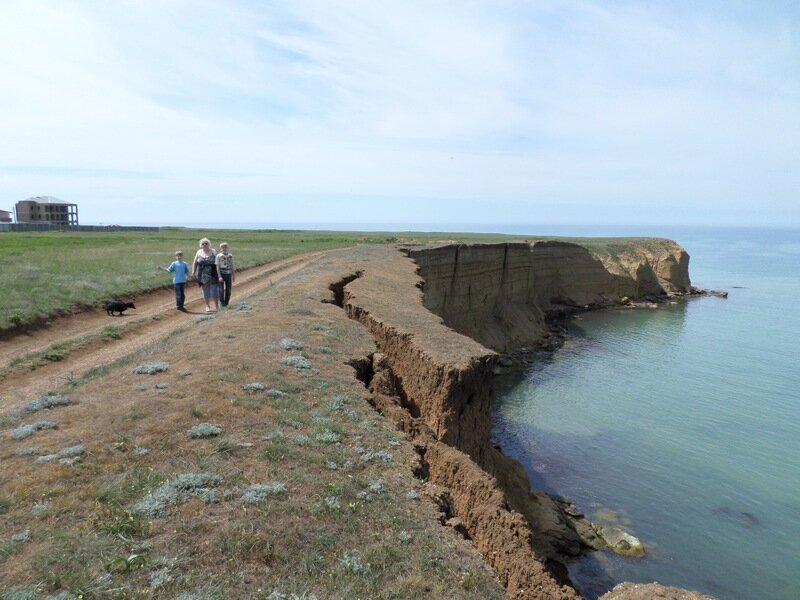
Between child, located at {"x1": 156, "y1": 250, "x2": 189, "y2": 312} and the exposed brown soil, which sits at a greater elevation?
child, located at {"x1": 156, "y1": 250, "x2": 189, "y2": 312}

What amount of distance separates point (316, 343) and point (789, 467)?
996 inches

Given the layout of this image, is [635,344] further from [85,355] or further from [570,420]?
[85,355]

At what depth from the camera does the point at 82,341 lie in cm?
1759

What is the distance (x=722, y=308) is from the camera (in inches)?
2926

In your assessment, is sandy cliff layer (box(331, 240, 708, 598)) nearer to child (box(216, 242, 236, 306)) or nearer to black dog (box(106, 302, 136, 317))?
child (box(216, 242, 236, 306))

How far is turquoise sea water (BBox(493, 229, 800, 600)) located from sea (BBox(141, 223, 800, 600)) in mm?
60

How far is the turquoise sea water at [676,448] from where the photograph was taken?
18.8 m

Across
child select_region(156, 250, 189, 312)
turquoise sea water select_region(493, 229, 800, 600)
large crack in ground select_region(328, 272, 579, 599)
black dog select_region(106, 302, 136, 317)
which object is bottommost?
turquoise sea water select_region(493, 229, 800, 600)

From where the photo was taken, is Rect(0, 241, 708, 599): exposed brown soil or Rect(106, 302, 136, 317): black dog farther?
Rect(106, 302, 136, 317): black dog

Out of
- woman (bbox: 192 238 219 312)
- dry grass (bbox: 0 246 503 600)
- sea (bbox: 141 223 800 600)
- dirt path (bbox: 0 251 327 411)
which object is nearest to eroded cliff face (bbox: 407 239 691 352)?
sea (bbox: 141 223 800 600)

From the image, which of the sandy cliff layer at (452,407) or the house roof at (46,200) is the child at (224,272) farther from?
the house roof at (46,200)

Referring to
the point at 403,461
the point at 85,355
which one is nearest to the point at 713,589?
the point at 403,461

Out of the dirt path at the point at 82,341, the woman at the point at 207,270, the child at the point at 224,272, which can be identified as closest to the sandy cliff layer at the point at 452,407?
the child at the point at 224,272

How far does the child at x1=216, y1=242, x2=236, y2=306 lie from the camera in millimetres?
21734
